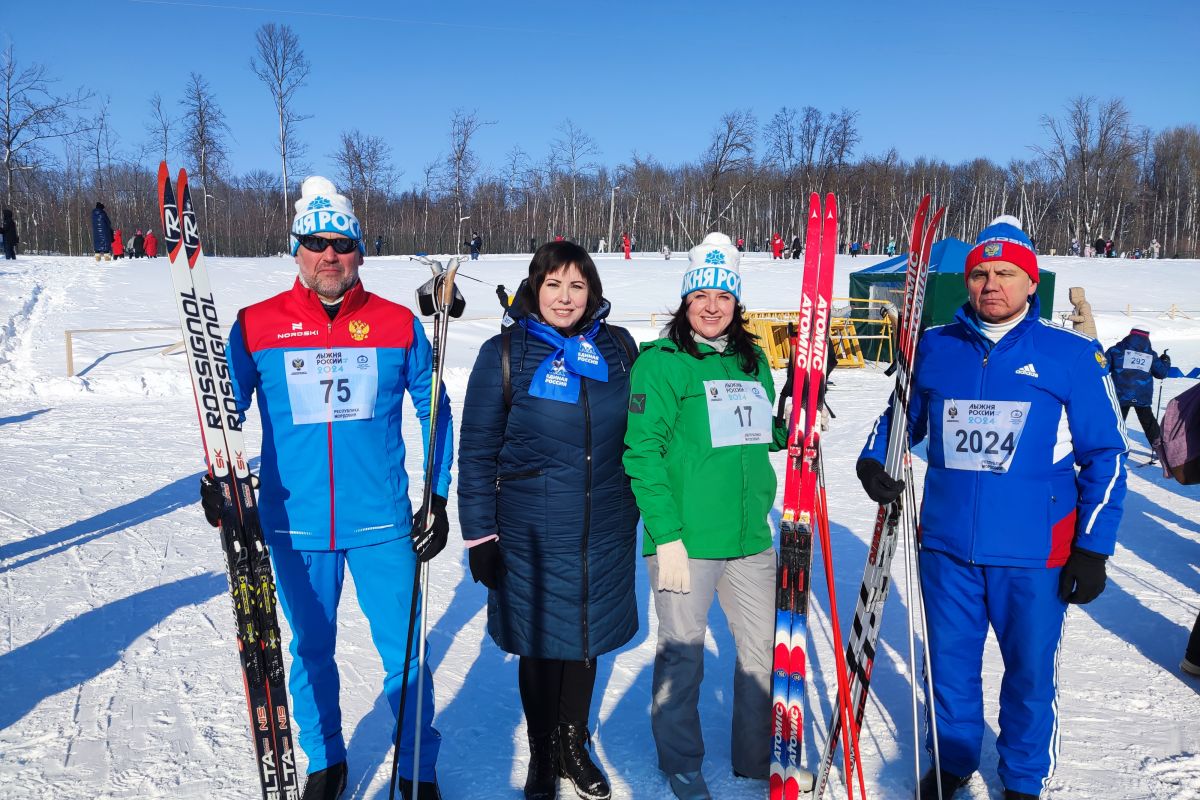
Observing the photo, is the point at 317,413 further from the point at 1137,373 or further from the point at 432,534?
the point at 1137,373

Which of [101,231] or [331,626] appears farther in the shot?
[101,231]

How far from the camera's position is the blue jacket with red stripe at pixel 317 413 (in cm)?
249

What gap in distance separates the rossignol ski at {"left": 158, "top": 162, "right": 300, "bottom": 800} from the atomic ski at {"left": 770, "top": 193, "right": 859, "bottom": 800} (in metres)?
1.62

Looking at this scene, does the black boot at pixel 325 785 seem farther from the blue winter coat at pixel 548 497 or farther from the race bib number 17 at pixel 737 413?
the race bib number 17 at pixel 737 413

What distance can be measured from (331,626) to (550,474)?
37.0 inches

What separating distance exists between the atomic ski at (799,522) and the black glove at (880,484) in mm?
233

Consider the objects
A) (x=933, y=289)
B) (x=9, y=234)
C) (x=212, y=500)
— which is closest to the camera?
(x=212, y=500)

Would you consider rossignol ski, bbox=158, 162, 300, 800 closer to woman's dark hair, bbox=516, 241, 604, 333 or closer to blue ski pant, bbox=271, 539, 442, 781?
Answer: blue ski pant, bbox=271, 539, 442, 781

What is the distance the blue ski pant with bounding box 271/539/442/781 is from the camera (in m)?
2.55

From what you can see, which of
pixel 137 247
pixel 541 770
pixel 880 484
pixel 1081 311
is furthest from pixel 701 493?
pixel 137 247

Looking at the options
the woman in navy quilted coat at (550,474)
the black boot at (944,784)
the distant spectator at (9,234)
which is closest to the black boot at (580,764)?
the woman in navy quilted coat at (550,474)

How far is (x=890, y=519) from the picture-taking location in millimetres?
2713

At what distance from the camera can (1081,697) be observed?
135 inches

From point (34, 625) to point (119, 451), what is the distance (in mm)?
4636
